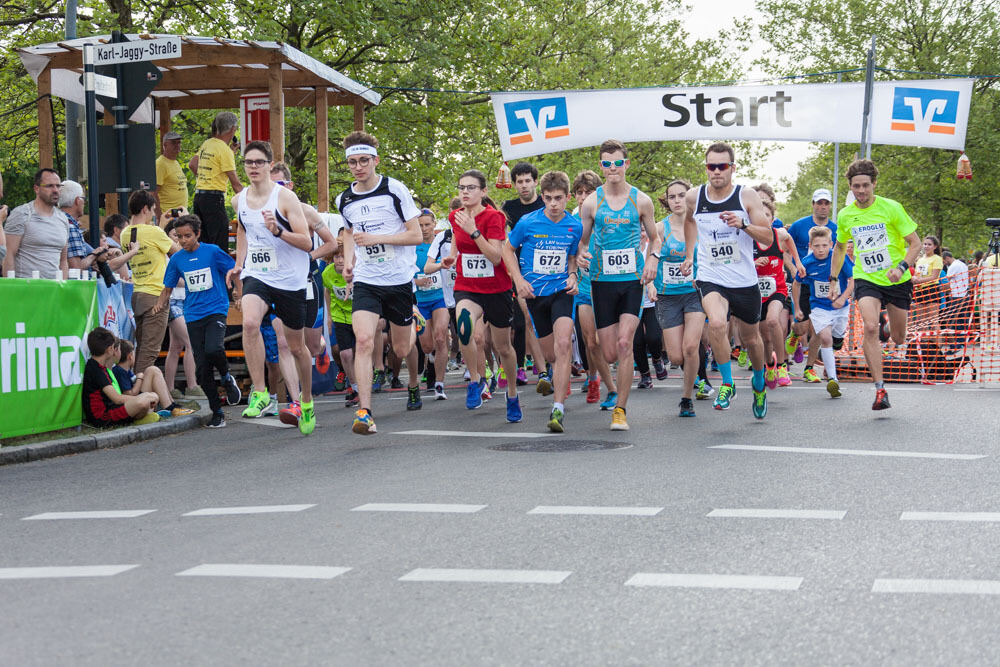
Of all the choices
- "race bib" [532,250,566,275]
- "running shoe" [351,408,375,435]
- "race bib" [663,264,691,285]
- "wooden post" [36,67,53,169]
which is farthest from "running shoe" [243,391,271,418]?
Answer: "wooden post" [36,67,53,169]

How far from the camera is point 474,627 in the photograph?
431cm

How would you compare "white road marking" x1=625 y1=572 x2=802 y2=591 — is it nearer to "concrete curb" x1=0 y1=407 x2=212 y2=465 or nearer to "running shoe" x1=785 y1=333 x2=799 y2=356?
"concrete curb" x1=0 y1=407 x2=212 y2=465

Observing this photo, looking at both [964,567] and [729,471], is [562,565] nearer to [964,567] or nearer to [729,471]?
[964,567]

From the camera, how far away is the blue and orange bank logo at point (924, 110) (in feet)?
64.8

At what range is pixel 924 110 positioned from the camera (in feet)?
65.4

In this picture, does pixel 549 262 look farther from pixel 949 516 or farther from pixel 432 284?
pixel 949 516


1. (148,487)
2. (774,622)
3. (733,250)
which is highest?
(733,250)

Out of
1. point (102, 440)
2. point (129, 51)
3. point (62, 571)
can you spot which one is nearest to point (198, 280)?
point (102, 440)

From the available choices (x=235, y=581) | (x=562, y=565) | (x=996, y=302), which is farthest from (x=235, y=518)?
(x=996, y=302)

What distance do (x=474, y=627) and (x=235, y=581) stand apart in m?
1.19

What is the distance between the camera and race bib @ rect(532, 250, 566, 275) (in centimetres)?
1059

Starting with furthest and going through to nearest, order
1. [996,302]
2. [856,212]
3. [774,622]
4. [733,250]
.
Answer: [996,302] → [856,212] → [733,250] → [774,622]

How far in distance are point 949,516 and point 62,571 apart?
3911 millimetres

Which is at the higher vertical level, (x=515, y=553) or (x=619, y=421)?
(x=515, y=553)
